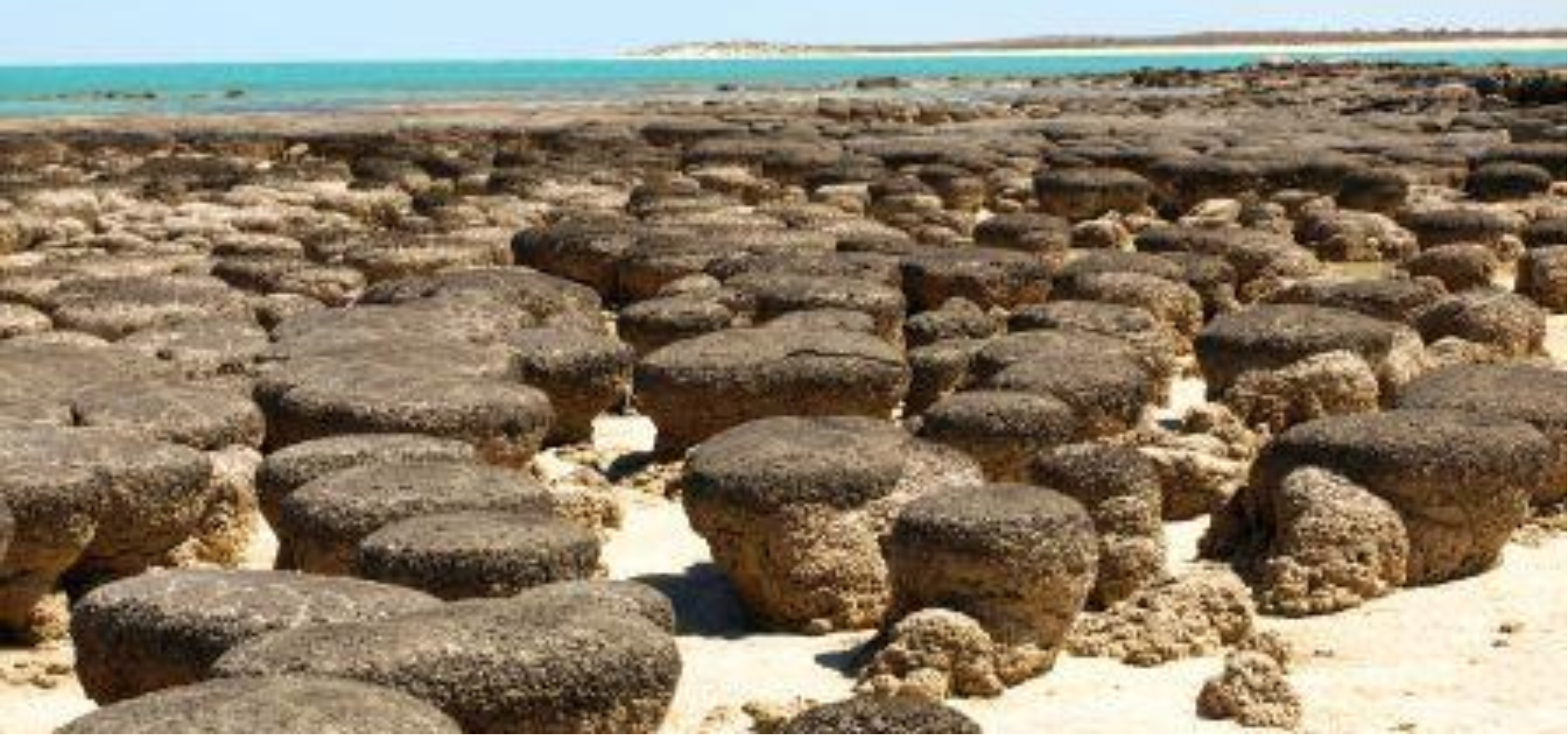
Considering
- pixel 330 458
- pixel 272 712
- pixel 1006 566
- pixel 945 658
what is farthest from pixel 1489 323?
pixel 272 712

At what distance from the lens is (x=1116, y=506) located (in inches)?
497

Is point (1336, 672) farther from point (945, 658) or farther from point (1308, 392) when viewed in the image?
point (1308, 392)

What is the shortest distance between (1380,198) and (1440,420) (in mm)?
21055

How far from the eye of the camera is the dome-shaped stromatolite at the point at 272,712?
282 inches

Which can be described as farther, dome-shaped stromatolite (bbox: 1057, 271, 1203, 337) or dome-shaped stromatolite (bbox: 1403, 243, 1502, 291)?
dome-shaped stromatolite (bbox: 1403, 243, 1502, 291)

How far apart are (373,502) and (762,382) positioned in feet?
16.4

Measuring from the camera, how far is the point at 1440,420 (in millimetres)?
13398

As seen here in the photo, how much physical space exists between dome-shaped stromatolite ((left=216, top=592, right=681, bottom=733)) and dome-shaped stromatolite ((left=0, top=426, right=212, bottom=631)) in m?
3.75

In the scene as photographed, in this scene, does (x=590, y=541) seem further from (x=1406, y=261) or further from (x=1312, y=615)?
(x=1406, y=261)

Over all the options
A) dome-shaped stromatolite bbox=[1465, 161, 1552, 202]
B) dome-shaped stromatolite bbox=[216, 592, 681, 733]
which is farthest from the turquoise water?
dome-shaped stromatolite bbox=[216, 592, 681, 733]

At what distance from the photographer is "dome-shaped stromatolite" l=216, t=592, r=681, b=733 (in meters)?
8.25

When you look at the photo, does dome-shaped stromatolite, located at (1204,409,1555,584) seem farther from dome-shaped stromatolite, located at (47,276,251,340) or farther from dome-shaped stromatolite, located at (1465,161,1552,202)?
dome-shaped stromatolite, located at (1465,161,1552,202)

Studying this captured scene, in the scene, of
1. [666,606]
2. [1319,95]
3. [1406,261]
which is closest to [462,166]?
[1406,261]

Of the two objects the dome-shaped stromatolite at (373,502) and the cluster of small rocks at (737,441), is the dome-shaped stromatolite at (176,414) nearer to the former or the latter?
the cluster of small rocks at (737,441)
